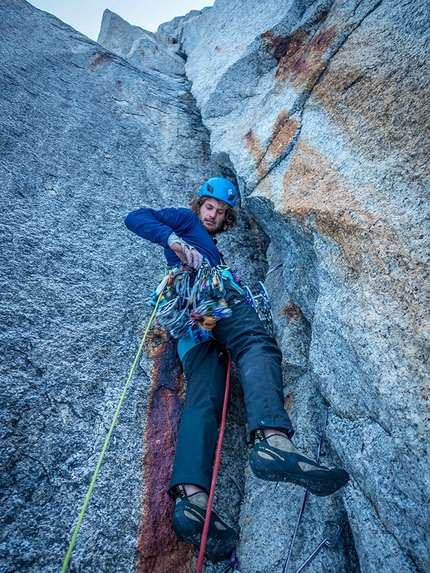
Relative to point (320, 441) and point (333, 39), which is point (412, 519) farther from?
point (333, 39)

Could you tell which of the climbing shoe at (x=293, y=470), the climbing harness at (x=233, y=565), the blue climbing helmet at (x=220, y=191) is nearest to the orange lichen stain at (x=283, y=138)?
the blue climbing helmet at (x=220, y=191)

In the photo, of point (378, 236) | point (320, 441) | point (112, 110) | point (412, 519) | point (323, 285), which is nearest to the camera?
point (412, 519)

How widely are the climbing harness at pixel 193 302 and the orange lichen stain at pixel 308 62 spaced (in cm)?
218

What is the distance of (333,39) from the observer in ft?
10.3

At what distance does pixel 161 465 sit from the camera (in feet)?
7.18

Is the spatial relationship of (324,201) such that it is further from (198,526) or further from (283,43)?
(283,43)

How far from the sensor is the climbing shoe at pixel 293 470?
1721mm

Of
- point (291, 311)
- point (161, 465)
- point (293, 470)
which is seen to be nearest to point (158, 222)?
point (291, 311)

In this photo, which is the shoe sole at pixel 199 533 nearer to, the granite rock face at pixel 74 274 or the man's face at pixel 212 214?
the granite rock face at pixel 74 274

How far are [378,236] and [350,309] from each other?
1.55ft

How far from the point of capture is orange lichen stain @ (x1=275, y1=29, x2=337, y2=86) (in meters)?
3.21

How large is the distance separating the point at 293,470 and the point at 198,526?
578 millimetres

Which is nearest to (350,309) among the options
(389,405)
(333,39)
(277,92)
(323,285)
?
(323,285)

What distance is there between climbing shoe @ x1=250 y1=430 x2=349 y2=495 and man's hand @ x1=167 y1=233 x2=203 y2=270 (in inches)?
54.2
